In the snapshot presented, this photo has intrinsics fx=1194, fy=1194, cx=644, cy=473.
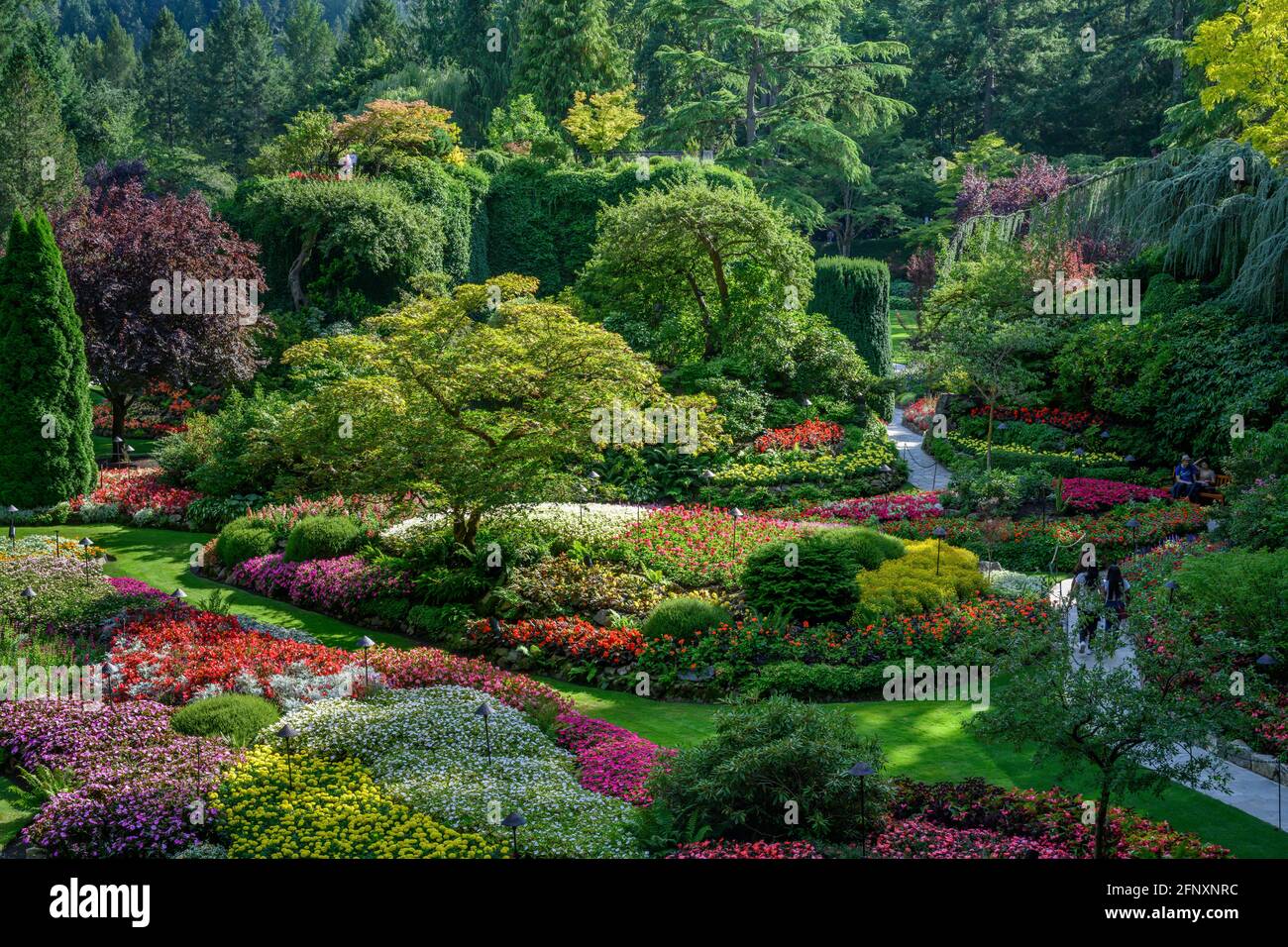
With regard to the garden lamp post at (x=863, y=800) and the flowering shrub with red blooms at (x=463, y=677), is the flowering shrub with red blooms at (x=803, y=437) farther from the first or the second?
the garden lamp post at (x=863, y=800)

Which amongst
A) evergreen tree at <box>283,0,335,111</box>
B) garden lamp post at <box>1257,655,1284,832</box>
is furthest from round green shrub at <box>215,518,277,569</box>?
evergreen tree at <box>283,0,335,111</box>

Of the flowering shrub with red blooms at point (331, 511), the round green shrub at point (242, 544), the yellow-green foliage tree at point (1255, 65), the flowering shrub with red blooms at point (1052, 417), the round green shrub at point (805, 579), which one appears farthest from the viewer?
the flowering shrub with red blooms at point (1052, 417)

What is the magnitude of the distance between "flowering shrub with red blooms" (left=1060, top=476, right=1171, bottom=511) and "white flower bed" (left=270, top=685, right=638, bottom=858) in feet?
41.7

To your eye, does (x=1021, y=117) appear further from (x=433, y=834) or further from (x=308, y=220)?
(x=433, y=834)

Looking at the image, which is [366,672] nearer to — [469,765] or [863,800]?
[469,765]

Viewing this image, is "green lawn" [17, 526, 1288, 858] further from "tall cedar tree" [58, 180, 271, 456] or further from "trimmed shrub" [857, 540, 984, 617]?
"tall cedar tree" [58, 180, 271, 456]

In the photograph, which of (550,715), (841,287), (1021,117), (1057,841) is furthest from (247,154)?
(1057,841)

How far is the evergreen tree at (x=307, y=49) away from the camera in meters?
70.9

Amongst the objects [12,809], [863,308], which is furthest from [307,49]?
[12,809]

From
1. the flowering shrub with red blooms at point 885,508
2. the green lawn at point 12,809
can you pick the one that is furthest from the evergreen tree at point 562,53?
the green lawn at point 12,809

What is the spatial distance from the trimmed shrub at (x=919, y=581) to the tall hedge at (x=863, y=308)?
13166 millimetres

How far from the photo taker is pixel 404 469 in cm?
1661

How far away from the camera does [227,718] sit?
38.4 ft

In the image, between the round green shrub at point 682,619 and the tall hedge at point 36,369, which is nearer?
the round green shrub at point 682,619
